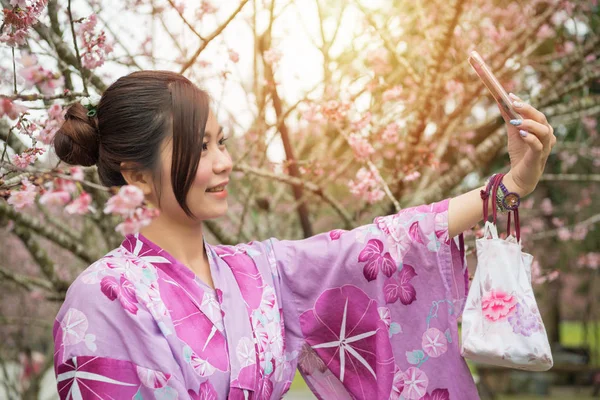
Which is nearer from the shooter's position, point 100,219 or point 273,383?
point 273,383

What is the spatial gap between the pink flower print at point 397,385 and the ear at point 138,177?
80cm

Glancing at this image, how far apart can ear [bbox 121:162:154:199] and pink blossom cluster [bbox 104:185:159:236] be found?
523mm

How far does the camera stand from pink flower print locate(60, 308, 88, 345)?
1.47m

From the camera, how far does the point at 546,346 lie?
1498 mm

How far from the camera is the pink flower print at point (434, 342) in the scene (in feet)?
5.76

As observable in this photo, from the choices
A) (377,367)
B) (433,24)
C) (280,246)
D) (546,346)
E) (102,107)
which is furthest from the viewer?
(433,24)

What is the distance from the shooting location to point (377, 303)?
1.81 meters

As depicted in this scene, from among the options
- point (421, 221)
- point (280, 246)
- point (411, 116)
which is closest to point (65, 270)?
point (411, 116)

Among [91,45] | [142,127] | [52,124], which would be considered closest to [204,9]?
[91,45]

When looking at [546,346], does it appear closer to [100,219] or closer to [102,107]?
[102,107]

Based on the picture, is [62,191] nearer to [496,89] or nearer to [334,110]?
[496,89]

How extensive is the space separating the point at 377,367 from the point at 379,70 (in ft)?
5.69

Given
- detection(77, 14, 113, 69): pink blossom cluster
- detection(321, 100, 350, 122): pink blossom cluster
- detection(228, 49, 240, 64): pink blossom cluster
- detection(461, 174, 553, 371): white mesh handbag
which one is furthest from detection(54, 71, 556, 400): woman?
detection(228, 49, 240, 64): pink blossom cluster

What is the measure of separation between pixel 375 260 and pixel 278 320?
12.2 inches
